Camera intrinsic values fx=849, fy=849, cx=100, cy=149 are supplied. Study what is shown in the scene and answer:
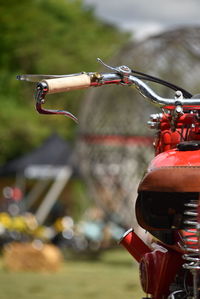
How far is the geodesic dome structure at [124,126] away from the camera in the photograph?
42.9ft

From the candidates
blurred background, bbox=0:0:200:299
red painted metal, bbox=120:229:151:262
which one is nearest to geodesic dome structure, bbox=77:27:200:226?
blurred background, bbox=0:0:200:299

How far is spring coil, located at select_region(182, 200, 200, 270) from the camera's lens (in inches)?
101

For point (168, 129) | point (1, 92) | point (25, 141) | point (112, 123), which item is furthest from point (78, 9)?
point (168, 129)

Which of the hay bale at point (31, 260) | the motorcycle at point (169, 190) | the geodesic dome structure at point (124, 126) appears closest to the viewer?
the motorcycle at point (169, 190)

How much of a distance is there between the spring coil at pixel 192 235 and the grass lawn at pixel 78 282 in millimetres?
5170

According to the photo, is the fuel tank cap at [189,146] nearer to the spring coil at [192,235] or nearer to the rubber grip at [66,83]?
the spring coil at [192,235]

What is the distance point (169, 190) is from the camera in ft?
8.30

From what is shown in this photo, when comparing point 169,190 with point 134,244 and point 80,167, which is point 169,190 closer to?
point 134,244

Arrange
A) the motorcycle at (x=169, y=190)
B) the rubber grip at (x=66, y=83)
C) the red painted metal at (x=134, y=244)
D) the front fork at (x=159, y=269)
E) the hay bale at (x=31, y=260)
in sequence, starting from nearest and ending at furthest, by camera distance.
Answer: the motorcycle at (x=169, y=190)
the rubber grip at (x=66, y=83)
the front fork at (x=159, y=269)
the red painted metal at (x=134, y=244)
the hay bale at (x=31, y=260)

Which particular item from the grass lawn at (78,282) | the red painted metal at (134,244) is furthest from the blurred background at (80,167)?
the red painted metal at (134,244)

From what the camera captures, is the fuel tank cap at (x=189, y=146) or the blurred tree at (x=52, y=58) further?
the blurred tree at (x=52, y=58)

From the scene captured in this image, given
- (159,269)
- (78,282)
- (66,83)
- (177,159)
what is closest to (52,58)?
(78,282)

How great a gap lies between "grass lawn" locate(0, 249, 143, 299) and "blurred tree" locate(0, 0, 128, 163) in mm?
1689

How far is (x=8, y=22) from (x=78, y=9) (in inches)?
968
